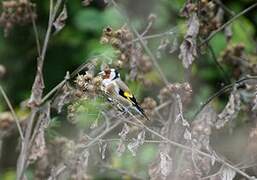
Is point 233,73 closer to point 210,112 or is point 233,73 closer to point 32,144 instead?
point 210,112

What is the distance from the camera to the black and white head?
3119 mm

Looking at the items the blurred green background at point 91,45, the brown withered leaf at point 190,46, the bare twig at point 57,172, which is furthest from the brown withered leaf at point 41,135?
the blurred green background at point 91,45

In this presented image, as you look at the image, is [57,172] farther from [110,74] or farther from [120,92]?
[110,74]

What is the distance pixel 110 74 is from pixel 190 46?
356 millimetres

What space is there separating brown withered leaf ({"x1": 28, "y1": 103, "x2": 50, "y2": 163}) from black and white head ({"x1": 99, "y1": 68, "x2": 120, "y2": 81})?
0.28 meters

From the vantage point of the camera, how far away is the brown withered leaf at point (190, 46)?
337 centimetres

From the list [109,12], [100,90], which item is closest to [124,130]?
[100,90]

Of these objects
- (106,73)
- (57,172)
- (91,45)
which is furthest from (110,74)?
(91,45)

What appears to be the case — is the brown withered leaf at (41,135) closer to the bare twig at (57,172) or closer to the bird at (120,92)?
the bare twig at (57,172)

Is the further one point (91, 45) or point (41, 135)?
point (91, 45)

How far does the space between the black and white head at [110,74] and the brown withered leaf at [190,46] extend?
0.28m

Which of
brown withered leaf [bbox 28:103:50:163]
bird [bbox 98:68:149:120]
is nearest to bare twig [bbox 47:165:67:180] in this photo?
brown withered leaf [bbox 28:103:50:163]

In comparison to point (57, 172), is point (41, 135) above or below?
above

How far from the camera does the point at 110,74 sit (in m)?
3.27
